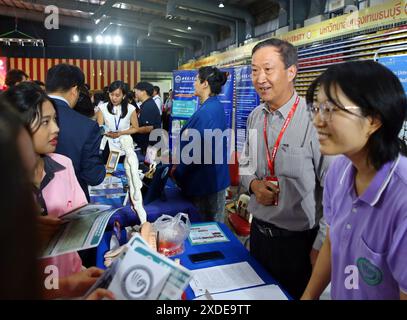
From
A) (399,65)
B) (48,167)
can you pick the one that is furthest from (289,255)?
(399,65)

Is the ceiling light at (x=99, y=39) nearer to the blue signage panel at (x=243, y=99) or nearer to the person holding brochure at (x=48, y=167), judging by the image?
the blue signage panel at (x=243, y=99)

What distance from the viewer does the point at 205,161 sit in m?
3.15

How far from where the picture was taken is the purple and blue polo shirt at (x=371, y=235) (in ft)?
3.45

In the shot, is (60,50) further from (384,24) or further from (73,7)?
(384,24)

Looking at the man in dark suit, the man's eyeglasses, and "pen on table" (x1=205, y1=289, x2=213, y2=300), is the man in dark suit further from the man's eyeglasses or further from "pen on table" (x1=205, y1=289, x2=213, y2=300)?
the man's eyeglasses

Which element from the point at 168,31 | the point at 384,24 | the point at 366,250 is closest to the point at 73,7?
the point at 168,31

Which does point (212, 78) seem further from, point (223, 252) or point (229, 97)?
point (229, 97)

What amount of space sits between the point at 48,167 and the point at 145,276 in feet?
Result: 3.22

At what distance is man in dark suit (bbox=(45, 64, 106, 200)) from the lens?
2.40 metres

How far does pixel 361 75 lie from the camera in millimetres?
1129

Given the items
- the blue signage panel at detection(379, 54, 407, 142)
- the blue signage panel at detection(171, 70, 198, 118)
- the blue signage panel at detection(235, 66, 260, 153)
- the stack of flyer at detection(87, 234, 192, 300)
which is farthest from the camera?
the blue signage panel at detection(171, 70, 198, 118)

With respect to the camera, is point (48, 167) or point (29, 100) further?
point (48, 167)

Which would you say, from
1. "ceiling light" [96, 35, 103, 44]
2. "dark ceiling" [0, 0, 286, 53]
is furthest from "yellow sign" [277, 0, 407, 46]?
"ceiling light" [96, 35, 103, 44]

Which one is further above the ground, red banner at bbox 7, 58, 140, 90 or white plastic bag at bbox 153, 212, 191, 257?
red banner at bbox 7, 58, 140, 90
